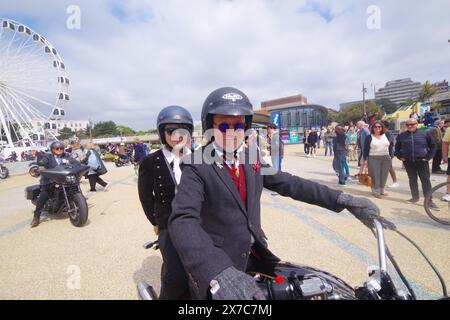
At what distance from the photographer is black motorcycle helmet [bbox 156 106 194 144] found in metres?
2.37

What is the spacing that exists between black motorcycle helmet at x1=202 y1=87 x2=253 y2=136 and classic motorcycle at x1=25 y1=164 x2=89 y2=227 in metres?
3.91

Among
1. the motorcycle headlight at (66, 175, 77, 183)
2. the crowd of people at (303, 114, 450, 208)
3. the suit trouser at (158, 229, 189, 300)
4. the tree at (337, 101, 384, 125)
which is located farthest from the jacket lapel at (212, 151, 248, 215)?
the tree at (337, 101, 384, 125)

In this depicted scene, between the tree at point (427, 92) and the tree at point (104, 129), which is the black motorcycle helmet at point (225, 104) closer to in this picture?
the tree at point (427, 92)

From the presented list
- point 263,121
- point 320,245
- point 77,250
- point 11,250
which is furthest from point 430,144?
point 263,121

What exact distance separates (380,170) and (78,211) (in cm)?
619

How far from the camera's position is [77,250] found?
11.5 feet

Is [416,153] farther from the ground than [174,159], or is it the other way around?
[174,159]

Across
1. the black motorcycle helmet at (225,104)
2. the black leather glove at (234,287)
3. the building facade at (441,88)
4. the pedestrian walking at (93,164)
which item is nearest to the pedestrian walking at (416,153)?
the black motorcycle helmet at (225,104)

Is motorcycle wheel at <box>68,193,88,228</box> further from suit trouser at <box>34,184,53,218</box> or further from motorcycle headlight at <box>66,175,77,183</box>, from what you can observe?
suit trouser at <box>34,184,53,218</box>

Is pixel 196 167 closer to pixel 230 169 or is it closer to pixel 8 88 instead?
pixel 230 169

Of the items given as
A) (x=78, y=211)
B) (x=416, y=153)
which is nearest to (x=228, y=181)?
(x=78, y=211)

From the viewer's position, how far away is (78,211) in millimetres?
4453

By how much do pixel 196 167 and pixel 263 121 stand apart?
33.6 meters

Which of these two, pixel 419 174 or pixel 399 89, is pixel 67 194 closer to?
pixel 419 174
